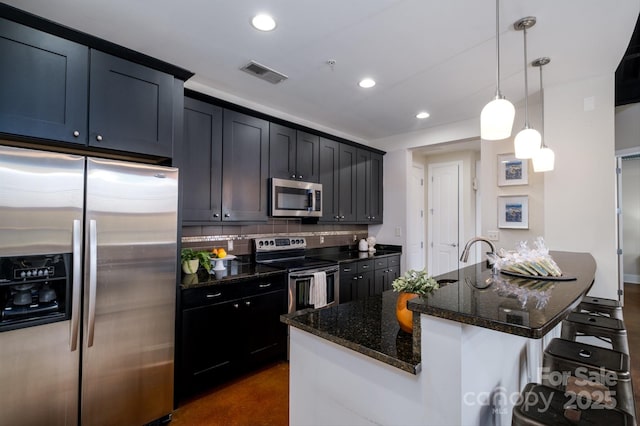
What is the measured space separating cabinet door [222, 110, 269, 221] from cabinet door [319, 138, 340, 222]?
0.91 meters

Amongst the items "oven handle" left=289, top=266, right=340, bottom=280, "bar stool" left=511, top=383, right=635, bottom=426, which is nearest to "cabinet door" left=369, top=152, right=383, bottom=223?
"oven handle" left=289, top=266, right=340, bottom=280

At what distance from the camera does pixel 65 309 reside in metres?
1.74

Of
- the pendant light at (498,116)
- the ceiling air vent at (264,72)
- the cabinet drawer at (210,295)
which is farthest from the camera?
the ceiling air vent at (264,72)

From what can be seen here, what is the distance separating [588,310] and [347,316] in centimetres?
218

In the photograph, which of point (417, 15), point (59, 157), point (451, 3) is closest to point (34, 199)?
point (59, 157)

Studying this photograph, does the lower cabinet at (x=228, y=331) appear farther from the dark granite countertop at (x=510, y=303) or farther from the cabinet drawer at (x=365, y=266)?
the dark granite countertop at (x=510, y=303)

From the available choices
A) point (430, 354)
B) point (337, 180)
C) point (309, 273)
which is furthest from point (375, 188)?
point (430, 354)

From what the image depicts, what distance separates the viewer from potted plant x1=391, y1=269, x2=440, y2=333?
1.29 m

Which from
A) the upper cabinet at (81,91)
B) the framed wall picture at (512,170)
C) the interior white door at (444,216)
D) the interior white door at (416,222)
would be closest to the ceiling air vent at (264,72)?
the upper cabinet at (81,91)

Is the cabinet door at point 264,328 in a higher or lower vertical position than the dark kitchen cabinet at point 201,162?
lower

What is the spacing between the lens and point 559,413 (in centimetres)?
113

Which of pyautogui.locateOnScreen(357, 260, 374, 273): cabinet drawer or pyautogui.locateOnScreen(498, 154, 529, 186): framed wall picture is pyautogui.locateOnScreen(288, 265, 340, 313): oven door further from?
pyautogui.locateOnScreen(498, 154, 529, 186): framed wall picture

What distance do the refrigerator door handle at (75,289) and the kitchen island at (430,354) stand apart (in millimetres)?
1229

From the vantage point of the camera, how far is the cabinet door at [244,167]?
2.92m
